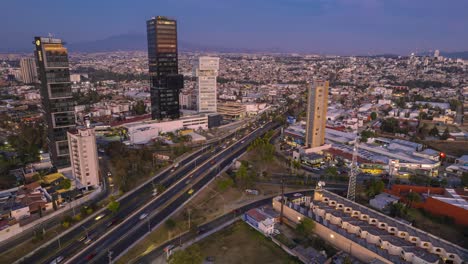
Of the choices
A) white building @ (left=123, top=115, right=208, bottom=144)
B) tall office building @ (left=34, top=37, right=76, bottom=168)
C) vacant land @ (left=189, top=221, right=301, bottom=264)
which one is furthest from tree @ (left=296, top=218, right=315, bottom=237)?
white building @ (left=123, top=115, right=208, bottom=144)

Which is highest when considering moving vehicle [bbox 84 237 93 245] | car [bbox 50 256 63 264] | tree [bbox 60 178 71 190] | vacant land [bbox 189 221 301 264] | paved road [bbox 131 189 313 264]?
tree [bbox 60 178 71 190]

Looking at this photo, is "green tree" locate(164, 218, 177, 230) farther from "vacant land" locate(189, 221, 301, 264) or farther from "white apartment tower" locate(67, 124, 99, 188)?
"white apartment tower" locate(67, 124, 99, 188)

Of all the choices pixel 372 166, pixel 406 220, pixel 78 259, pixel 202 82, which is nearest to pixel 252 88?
pixel 202 82

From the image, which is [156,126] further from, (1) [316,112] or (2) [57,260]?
(2) [57,260]

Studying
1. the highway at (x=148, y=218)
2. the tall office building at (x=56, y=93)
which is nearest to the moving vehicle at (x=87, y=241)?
the highway at (x=148, y=218)

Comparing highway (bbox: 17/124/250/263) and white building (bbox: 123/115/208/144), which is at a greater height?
white building (bbox: 123/115/208/144)

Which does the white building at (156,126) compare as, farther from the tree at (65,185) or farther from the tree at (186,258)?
the tree at (186,258)
